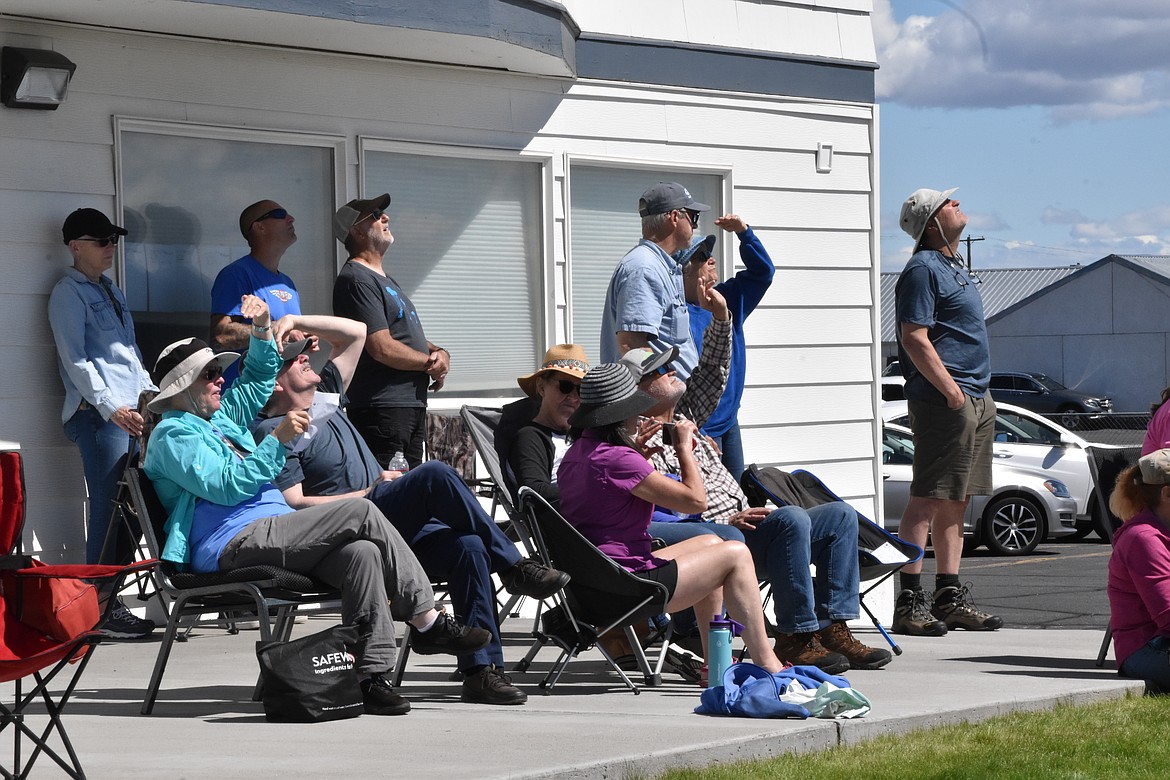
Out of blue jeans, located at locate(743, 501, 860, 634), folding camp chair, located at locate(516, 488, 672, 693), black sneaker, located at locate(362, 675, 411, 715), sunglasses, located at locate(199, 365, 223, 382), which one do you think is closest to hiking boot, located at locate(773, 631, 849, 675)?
blue jeans, located at locate(743, 501, 860, 634)

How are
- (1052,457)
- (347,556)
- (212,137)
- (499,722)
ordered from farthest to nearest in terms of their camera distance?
(1052,457)
(212,137)
(347,556)
(499,722)

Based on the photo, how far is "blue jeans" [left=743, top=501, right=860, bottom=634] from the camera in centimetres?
679

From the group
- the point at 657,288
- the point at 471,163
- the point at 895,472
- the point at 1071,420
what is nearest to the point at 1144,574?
the point at 657,288

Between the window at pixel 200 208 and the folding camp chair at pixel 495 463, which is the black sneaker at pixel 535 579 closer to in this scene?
the folding camp chair at pixel 495 463

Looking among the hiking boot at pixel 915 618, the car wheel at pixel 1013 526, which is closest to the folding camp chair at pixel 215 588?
the hiking boot at pixel 915 618

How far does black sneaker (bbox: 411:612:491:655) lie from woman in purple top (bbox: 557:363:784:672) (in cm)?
65

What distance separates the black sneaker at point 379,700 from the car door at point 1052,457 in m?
10.9

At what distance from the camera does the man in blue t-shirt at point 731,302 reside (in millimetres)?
8102


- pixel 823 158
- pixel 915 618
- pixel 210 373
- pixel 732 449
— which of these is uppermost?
pixel 823 158

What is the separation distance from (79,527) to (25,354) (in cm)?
84

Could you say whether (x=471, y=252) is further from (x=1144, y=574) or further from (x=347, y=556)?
(x=1144, y=574)

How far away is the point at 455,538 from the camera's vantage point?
6.27 meters

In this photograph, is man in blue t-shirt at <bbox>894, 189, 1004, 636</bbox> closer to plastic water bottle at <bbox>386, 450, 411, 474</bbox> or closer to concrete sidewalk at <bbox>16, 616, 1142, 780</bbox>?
concrete sidewalk at <bbox>16, 616, 1142, 780</bbox>

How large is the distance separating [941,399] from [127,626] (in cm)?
413
